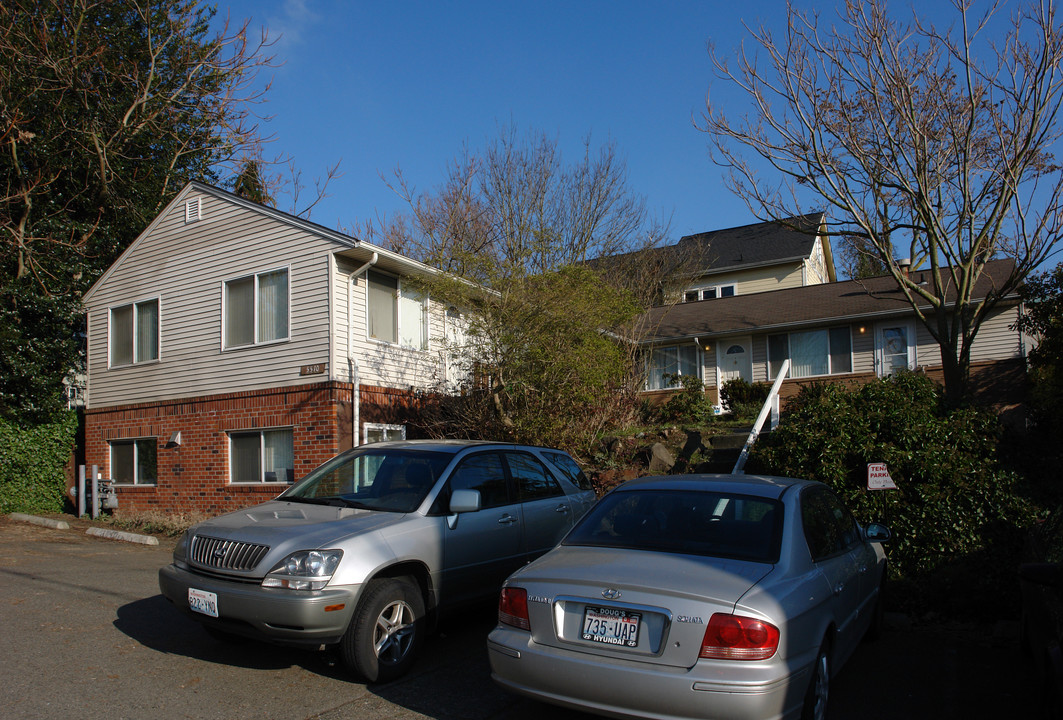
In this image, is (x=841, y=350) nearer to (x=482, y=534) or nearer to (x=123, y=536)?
(x=482, y=534)

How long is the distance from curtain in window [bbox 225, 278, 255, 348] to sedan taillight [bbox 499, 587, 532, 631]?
1105 cm

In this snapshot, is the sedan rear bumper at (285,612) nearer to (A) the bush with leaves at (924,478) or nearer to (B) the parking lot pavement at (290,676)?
(B) the parking lot pavement at (290,676)

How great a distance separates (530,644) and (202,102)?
69.9 ft

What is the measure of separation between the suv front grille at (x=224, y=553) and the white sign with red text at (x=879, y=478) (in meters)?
5.59

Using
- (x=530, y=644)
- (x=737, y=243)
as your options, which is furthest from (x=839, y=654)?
(x=737, y=243)

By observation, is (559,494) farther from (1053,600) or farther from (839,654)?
(1053,600)

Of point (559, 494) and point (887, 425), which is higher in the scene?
point (887, 425)

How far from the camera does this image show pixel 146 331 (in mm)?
15711

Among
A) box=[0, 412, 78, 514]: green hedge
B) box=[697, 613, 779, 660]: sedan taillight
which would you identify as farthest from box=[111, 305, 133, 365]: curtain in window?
box=[697, 613, 779, 660]: sedan taillight

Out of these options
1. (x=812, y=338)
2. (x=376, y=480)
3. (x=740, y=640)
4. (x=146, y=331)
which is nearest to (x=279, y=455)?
(x=146, y=331)

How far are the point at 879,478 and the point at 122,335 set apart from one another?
14940mm

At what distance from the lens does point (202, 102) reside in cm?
2119

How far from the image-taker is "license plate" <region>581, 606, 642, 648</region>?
12.4 ft

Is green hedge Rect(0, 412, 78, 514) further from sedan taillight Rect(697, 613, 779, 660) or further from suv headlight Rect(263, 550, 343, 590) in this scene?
sedan taillight Rect(697, 613, 779, 660)
